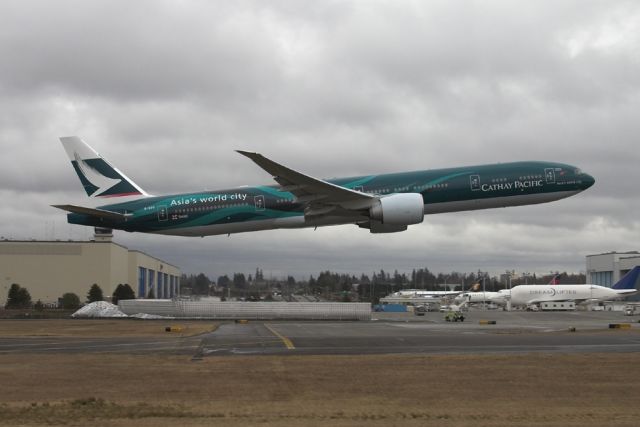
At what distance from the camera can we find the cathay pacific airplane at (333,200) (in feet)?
137

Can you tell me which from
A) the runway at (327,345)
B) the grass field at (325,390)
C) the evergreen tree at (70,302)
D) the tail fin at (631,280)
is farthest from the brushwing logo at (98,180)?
the tail fin at (631,280)

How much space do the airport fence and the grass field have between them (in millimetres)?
50754

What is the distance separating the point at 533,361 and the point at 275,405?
1282 centimetres

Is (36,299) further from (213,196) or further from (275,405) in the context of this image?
(275,405)

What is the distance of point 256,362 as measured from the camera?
90.0ft

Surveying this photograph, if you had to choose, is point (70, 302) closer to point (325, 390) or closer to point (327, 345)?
point (327, 345)

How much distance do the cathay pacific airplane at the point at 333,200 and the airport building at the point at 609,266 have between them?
123 metres

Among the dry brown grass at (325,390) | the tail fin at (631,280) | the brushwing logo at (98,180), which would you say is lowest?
the dry brown grass at (325,390)

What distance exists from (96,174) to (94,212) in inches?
165

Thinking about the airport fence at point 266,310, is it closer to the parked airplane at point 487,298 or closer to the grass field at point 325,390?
the grass field at point 325,390

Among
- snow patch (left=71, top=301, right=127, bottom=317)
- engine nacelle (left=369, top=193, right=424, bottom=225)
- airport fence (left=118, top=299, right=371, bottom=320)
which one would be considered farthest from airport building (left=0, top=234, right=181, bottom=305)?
engine nacelle (left=369, top=193, right=424, bottom=225)

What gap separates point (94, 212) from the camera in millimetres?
45031

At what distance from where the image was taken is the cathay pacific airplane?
1641 inches

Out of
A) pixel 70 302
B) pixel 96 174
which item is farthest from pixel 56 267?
pixel 96 174
